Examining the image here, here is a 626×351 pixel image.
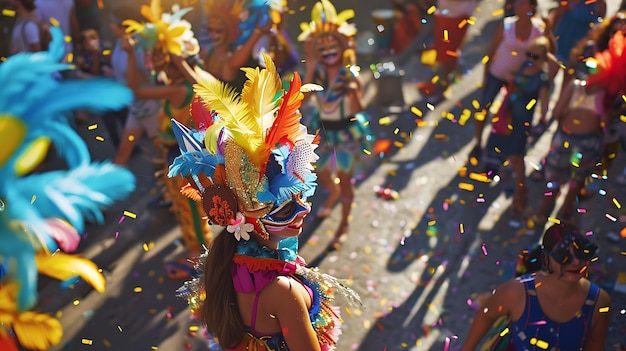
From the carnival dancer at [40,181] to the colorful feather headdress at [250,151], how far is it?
0.74 m

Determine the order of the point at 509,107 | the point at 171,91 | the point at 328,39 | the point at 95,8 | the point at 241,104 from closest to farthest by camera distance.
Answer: the point at 241,104, the point at 171,91, the point at 328,39, the point at 509,107, the point at 95,8

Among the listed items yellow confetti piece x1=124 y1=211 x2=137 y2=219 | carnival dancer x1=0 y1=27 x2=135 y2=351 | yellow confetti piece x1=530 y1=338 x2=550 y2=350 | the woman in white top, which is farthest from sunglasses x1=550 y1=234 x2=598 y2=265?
yellow confetti piece x1=124 y1=211 x2=137 y2=219

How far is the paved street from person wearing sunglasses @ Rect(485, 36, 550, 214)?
275 mm

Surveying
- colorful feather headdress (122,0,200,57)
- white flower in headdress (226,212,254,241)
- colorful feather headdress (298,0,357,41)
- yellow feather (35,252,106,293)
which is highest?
yellow feather (35,252,106,293)

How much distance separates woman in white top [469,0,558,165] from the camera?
575 centimetres

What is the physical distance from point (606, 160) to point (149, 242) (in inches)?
144

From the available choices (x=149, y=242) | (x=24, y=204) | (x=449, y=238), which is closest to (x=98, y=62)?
(x=149, y=242)

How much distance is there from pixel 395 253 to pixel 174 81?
2.10m

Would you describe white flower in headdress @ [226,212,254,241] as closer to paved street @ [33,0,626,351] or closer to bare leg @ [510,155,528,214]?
paved street @ [33,0,626,351]

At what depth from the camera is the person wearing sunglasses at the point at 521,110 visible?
552 cm

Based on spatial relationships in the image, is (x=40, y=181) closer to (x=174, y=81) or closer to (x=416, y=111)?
(x=174, y=81)

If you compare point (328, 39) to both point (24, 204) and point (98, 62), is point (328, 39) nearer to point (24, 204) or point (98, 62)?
point (98, 62)

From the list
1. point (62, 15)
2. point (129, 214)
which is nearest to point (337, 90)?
point (129, 214)

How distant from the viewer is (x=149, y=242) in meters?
5.73
